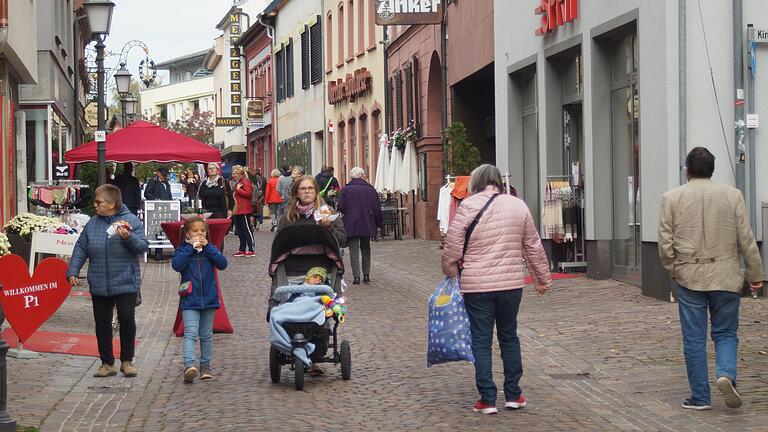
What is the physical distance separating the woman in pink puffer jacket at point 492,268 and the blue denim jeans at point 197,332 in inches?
98.6

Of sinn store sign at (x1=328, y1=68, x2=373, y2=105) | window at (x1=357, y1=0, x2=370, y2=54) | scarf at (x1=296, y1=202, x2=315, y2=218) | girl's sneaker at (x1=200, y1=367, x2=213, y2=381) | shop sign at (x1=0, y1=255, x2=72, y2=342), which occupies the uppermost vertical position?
window at (x1=357, y1=0, x2=370, y2=54)

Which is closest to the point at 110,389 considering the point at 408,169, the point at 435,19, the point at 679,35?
the point at 679,35

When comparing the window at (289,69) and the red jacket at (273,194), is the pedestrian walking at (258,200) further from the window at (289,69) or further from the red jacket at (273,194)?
the window at (289,69)

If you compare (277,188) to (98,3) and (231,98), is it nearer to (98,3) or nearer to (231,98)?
(98,3)

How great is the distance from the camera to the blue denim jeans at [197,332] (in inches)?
415

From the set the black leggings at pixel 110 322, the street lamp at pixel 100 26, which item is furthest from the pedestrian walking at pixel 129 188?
the black leggings at pixel 110 322

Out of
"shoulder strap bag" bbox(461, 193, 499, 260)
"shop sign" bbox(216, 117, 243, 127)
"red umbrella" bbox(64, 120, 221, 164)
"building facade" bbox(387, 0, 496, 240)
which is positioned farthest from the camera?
"shop sign" bbox(216, 117, 243, 127)

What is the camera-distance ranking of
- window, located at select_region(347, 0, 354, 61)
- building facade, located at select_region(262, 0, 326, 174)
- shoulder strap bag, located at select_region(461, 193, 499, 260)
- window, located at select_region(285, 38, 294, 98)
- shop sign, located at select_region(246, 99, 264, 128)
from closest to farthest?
shoulder strap bag, located at select_region(461, 193, 499, 260) → window, located at select_region(347, 0, 354, 61) → building facade, located at select_region(262, 0, 326, 174) → window, located at select_region(285, 38, 294, 98) → shop sign, located at select_region(246, 99, 264, 128)

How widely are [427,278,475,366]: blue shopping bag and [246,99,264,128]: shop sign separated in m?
51.5

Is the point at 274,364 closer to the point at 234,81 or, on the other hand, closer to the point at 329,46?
the point at 329,46

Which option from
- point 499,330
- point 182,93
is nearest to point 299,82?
point 499,330

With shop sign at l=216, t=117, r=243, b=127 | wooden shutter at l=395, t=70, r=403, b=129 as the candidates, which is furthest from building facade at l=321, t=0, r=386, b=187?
shop sign at l=216, t=117, r=243, b=127

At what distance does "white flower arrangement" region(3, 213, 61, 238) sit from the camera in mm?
15109

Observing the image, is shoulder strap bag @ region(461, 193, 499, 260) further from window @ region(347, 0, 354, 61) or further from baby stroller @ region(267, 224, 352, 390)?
window @ region(347, 0, 354, 61)
